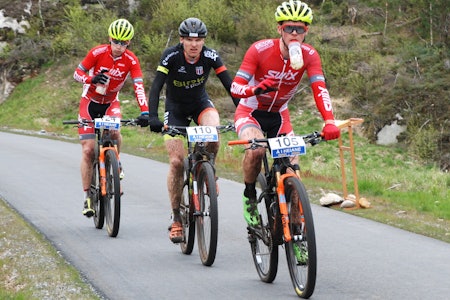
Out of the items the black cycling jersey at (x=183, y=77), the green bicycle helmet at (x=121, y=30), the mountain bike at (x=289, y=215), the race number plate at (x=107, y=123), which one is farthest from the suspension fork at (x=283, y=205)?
the green bicycle helmet at (x=121, y=30)

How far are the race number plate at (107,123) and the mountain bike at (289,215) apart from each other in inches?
126

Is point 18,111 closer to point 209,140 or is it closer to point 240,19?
point 240,19

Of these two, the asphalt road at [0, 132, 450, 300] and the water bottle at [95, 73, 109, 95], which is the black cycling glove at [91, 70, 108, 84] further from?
the asphalt road at [0, 132, 450, 300]

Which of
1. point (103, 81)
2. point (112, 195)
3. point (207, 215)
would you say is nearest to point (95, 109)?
point (103, 81)

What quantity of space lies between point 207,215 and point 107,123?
8.46 feet

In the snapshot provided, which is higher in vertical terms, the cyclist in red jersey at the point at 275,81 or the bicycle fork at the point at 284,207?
the cyclist in red jersey at the point at 275,81

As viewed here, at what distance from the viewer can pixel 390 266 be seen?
8.00 metres

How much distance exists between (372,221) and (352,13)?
3382 cm

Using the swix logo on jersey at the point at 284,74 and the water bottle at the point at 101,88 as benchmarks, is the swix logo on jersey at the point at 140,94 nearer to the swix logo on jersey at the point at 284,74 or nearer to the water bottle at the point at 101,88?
the water bottle at the point at 101,88

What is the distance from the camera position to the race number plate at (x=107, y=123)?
10016mm

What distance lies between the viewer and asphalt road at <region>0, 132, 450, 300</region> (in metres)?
6.96

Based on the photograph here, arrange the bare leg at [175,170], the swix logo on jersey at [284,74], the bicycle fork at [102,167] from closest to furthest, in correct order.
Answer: the swix logo on jersey at [284,74]
the bare leg at [175,170]
the bicycle fork at [102,167]

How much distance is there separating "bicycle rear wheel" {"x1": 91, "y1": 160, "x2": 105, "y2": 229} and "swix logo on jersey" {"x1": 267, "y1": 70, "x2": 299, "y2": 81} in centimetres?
351

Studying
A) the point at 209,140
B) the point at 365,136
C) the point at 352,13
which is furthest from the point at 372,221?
the point at 352,13
